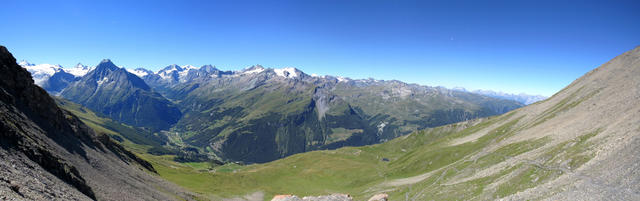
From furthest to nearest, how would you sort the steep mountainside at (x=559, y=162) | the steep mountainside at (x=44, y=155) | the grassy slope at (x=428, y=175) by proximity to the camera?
the grassy slope at (x=428, y=175)
the steep mountainside at (x=559, y=162)
the steep mountainside at (x=44, y=155)

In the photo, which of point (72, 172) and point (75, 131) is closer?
point (72, 172)

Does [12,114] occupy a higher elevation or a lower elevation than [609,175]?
higher

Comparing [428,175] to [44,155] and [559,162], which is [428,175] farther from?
[44,155]

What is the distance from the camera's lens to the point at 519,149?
78000 millimetres

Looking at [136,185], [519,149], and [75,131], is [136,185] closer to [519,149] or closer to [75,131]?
[75,131]

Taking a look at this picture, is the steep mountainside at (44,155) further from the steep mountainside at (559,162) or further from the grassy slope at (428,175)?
the steep mountainside at (559,162)

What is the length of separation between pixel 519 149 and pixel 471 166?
1326cm

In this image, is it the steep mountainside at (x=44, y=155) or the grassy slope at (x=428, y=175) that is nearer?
the steep mountainside at (x=44, y=155)

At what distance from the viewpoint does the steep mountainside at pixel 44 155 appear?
91.7 ft

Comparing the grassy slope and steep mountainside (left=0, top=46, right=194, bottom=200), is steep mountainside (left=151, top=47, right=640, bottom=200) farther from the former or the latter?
steep mountainside (left=0, top=46, right=194, bottom=200)

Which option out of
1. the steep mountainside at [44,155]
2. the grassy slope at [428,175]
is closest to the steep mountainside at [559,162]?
the grassy slope at [428,175]

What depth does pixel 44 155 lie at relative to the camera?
121 feet

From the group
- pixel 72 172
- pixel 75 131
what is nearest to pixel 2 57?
pixel 75 131

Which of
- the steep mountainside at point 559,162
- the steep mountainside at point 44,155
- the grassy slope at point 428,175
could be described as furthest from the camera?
the grassy slope at point 428,175
